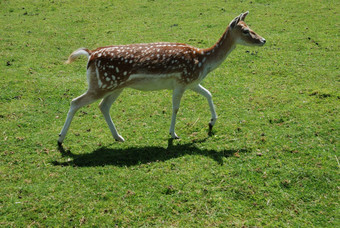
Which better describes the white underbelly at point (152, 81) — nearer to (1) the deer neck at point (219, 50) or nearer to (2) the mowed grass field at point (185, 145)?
(1) the deer neck at point (219, 50)

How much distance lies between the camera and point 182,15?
1472 cm

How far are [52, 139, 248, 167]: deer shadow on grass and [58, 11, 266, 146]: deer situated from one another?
15.3 inches

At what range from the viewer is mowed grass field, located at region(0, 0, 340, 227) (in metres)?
4.61

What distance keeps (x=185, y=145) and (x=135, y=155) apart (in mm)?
972

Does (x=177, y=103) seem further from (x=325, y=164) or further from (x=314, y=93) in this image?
(x=314, y=93)

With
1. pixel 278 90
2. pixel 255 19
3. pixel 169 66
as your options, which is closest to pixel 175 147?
pixel 169 66

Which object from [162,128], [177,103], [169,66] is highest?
[169,66]

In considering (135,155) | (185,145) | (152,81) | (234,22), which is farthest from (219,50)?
(135,155)

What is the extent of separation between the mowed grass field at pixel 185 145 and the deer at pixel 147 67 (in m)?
0.75

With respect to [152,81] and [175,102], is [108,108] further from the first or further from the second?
[175,102]

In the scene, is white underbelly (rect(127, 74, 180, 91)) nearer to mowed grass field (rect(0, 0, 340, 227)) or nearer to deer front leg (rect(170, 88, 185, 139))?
deer front leg (rect(170, 88, 185, 139))

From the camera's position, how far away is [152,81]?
5984 millimetres

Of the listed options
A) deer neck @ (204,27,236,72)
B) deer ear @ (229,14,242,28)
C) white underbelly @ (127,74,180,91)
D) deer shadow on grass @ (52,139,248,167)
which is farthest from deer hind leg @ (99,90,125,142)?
deer ear @ (229,14,242,28)

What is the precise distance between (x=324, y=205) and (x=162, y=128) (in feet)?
11.1
